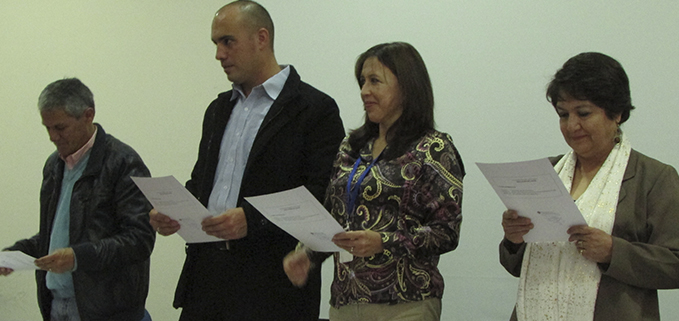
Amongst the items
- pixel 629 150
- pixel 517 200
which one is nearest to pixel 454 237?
pixel 517 200

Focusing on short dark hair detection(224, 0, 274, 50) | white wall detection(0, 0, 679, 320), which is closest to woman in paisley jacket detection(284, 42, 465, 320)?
short dark hair detection(224, 0, 274, 50)

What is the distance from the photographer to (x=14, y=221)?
4484mm

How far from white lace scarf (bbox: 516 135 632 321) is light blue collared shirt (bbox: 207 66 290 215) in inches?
42.0

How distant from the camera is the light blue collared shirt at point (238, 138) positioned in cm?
251

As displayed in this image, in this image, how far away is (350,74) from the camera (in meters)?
3.77

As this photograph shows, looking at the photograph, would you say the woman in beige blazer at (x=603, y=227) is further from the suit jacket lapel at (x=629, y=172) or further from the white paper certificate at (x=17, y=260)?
the white paper certificate at (x=17, y=260)

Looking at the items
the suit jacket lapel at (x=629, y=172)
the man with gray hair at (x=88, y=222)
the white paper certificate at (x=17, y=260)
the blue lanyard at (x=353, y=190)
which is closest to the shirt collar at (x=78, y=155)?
the man with gray hair at (x=88, y=222)

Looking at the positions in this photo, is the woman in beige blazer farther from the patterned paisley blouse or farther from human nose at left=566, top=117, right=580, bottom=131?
the patterned paisley blouse

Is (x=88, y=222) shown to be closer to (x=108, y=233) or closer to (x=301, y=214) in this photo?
(x=108, y=233)

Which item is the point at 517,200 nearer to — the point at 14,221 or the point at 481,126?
the point at 481,126

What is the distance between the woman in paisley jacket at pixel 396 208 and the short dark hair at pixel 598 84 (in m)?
0.41

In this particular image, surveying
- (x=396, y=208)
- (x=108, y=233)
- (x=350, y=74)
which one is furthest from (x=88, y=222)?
(x=350, y=74)

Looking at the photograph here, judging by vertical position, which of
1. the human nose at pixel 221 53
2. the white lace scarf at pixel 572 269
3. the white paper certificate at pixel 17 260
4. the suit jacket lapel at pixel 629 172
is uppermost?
the human nose at pixel 221 53

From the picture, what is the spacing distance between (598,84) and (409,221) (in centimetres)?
66
